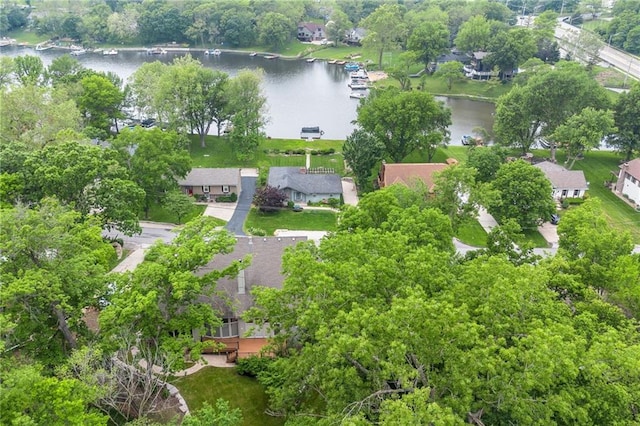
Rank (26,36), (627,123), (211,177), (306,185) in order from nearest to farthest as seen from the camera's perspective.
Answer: (306,185)
(211,177)
(627,123)
(26,36)

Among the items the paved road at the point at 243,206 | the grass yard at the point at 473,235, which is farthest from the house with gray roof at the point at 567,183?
the paved road at the point at 243,206

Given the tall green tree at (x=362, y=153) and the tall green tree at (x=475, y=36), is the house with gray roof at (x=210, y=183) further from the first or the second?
the tall green tree at (x=475, y=36)

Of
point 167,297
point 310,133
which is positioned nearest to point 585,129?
point 310,133

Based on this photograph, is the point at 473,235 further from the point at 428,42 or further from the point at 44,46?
the point at 44,46

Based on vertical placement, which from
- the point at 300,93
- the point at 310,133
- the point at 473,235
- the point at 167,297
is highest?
the point at 167,297

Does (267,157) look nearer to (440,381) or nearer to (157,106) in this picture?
(157,106)

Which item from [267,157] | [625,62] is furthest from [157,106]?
[625,62]
